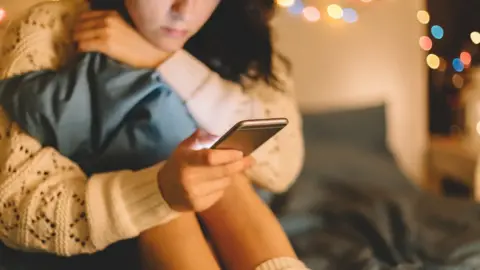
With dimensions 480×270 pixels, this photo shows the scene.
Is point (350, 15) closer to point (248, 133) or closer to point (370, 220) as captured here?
point (370, 220)

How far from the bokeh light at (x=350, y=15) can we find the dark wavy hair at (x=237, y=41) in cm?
73

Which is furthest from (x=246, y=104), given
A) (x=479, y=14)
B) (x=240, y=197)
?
(x=479, y=14)

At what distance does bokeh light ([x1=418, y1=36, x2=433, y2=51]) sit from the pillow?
0.40 meters

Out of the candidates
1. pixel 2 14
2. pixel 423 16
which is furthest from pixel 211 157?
pixel 423 16

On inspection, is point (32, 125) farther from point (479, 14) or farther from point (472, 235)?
point (479, 14)

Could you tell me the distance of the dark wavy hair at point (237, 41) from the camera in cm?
117

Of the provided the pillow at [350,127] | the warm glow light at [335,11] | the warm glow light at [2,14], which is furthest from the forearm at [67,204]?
the warm glow light at [335,11]

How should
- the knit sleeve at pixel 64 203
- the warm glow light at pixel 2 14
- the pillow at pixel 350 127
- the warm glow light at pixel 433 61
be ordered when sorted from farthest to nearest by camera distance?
the warm glow light at pixel 433 61, the pillow at pixel 350 127, the warm glow light at pixel 2 14, the knit sleeve at pixel 64 203

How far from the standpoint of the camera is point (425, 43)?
6.77ft

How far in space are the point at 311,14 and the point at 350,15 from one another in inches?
5.1

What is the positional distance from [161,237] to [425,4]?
4.93 ft

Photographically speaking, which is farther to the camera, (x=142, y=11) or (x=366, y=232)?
(x=366, y=232)

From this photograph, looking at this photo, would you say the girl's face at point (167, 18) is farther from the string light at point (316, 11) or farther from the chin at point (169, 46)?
the string light at point (316, 11)

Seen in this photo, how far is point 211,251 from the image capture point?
89 cm
